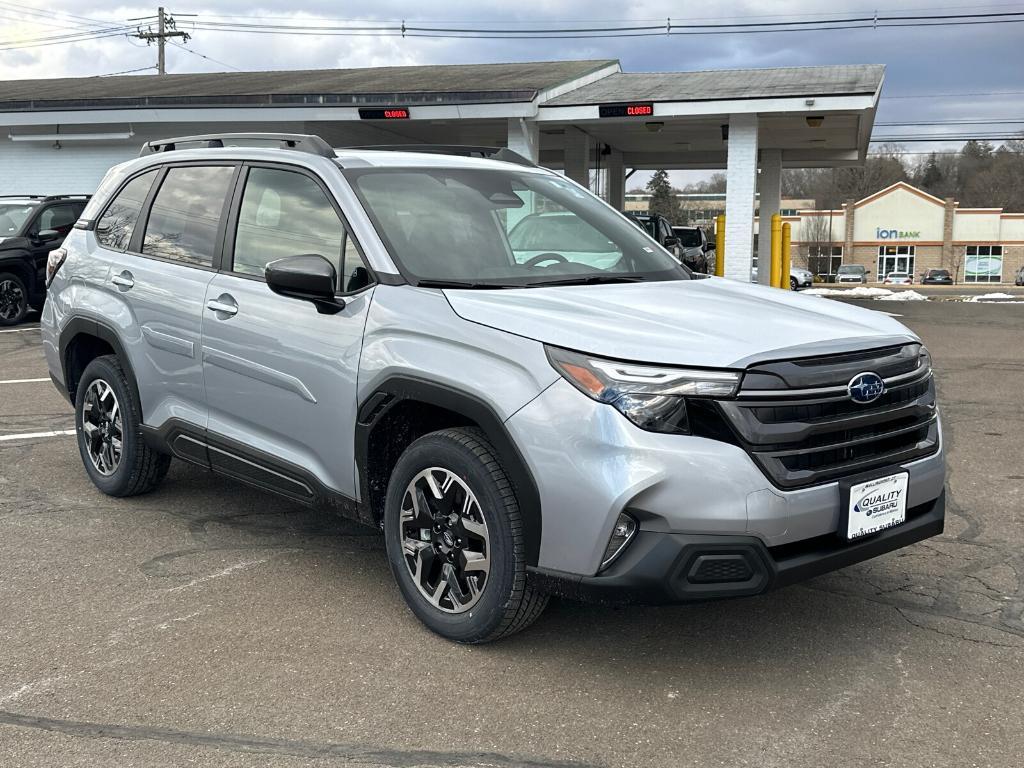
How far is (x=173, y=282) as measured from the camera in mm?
4977

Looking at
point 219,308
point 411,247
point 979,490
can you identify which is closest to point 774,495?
point 411,247

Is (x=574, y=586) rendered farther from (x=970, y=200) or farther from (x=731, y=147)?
(x=970, y=200)

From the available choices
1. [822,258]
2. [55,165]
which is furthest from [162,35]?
[822,258]

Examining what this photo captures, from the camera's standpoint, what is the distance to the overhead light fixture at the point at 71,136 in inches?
814

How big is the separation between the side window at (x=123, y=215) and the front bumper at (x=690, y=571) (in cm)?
339

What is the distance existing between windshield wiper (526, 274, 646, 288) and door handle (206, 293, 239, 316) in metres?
1.37

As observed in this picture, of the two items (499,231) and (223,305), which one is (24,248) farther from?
(499,231)

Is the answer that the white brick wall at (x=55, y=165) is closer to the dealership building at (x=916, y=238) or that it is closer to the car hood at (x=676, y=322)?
the car hood at (x=676, y=322)

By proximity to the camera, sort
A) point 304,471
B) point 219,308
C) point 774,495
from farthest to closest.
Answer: point 219,308, point 304,471, point 774,495

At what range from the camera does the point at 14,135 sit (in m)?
21.4

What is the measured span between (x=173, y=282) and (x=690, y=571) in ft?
9.82

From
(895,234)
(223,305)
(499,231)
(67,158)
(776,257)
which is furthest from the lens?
(895,234)

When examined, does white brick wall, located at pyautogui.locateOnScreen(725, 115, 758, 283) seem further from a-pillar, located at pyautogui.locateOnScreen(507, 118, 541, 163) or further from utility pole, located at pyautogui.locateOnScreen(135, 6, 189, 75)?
utility pole, located at pyautogui.locateOnScreen(135, 6, 189, 75)

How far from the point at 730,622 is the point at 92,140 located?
66.4 ft
